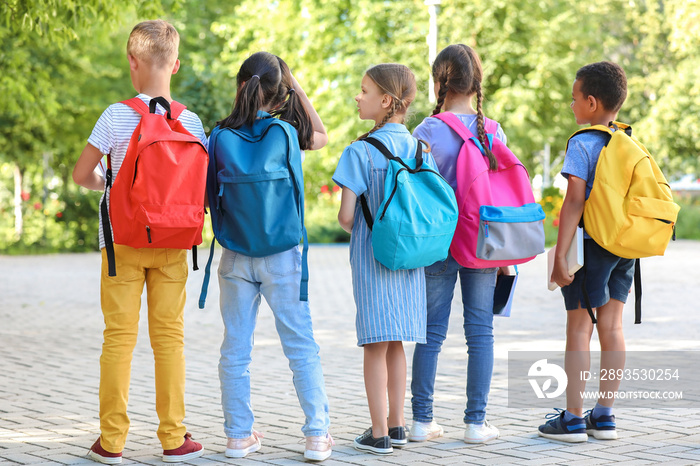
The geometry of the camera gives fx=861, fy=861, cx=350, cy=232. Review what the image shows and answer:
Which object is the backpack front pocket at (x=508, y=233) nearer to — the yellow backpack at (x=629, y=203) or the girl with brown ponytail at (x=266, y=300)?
the yellow backpack at (x=629, y=203)

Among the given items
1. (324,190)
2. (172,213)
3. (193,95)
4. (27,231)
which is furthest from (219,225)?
(324,190)

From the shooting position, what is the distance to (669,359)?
6.61 meters

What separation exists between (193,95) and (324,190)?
1063cm

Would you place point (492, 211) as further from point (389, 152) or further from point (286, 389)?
point (286, 389)

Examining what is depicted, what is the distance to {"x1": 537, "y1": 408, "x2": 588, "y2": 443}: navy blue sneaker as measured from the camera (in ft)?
13.6

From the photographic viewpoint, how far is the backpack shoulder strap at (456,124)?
407 cm

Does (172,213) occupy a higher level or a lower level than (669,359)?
higher

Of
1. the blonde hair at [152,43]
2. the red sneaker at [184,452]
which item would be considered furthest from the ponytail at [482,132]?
the red sneaker at [184,452]

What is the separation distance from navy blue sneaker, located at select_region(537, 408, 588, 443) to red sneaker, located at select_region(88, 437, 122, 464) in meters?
2.03

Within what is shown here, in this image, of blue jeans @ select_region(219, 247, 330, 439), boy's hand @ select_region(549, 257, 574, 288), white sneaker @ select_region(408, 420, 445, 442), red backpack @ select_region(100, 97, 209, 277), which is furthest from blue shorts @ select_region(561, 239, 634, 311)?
red backpack @ select_region(100, 97, 209, 277)

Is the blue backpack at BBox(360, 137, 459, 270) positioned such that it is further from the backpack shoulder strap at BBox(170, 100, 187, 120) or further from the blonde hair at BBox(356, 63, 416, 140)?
the backpack shoulder strap at BBox(170, 100, 187, 120)

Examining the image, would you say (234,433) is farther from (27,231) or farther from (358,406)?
(27,231)

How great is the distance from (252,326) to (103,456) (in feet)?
2.85

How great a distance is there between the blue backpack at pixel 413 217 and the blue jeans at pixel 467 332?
28 cm
